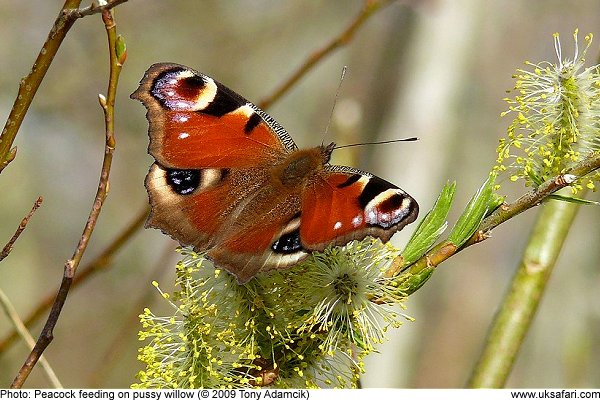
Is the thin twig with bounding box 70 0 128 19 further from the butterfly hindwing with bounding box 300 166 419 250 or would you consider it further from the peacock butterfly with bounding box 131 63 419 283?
the butterfly hindwing with bounding box 300 166 419 250

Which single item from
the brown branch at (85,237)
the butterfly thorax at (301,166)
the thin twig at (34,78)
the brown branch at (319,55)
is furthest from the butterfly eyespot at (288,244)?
the brown branch at (319,55)

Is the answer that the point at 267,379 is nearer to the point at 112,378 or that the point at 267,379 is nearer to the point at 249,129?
the point at 249,129

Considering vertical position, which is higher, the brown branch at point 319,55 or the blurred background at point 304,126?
the brown branch at point 319,55

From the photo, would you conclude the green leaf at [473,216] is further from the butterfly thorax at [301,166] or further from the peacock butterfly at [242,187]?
the butterfly thorax at [301,166]

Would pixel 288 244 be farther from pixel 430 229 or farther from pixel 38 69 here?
pixel 38 69

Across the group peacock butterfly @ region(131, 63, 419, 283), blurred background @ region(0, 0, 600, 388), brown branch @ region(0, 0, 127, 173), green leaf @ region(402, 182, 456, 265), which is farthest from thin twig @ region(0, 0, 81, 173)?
blurred background @ region(0, 0, 600, 388)

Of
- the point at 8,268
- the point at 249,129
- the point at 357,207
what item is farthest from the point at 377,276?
the point at 8,268
